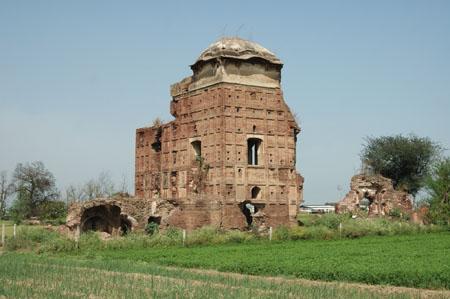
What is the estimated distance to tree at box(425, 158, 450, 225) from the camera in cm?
4200

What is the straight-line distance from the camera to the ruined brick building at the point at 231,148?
37.2 m

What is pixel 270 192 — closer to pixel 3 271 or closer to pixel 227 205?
pixel 227 205

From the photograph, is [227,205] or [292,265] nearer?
[292,265]

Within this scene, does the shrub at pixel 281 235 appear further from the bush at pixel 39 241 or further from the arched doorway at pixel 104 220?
the bush at pixel 39 241

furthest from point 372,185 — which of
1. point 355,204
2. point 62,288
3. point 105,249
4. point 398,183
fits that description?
point 62,288

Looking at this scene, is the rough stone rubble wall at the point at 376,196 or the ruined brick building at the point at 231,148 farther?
the rough stone rubble wall at the point at 376,196

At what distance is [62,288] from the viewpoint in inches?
598

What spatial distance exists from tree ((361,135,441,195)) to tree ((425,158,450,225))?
11.6 metres

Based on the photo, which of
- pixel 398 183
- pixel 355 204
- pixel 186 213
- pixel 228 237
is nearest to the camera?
pixel 228 237

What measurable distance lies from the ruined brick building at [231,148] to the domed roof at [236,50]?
6cm

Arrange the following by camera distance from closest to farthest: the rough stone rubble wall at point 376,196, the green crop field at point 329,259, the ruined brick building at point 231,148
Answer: the green crop field at point 329,259 < the ruined brick building at point 231,148 < the rough stone rubble wall at point 376,196

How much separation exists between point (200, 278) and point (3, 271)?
554 cm

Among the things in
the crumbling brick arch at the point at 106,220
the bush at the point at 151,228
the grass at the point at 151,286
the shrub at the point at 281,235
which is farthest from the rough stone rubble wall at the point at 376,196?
the grass at the point at 151,286

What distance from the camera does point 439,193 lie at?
43.5 metres
